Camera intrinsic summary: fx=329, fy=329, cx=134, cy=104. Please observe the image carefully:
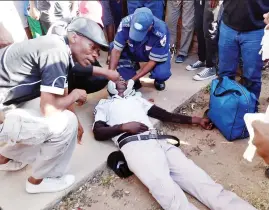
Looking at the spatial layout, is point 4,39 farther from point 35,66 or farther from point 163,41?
point 163,41

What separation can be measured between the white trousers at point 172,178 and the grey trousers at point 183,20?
2171 mm

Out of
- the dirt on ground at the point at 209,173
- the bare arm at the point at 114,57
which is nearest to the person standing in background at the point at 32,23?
the bare arm at the point at 114,57

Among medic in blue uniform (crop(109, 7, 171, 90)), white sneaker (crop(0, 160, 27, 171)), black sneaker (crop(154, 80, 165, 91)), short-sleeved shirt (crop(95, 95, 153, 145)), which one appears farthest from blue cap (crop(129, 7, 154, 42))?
white sneaker (crop(0, 160, 27, 171))

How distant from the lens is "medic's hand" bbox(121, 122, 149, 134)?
2852 millimetres

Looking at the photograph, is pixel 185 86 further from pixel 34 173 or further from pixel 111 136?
pixel 34 173

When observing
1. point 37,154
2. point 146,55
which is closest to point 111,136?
point 37,154

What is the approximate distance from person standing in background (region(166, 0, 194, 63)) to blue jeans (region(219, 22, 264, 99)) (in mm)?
1218

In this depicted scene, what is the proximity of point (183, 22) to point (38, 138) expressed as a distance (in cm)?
291

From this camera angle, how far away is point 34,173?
98.6 inches

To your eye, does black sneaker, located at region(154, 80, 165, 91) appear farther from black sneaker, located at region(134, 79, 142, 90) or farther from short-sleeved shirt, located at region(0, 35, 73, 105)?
short-sleeved shirt, located at region(0, 35, 73, 105)

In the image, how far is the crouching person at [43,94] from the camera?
2.17m

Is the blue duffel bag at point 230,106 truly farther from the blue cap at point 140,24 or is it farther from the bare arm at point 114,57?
the bare arm at point 114,57

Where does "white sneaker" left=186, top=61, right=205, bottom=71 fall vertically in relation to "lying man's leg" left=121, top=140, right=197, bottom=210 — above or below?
below

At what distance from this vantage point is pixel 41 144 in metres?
2.39
